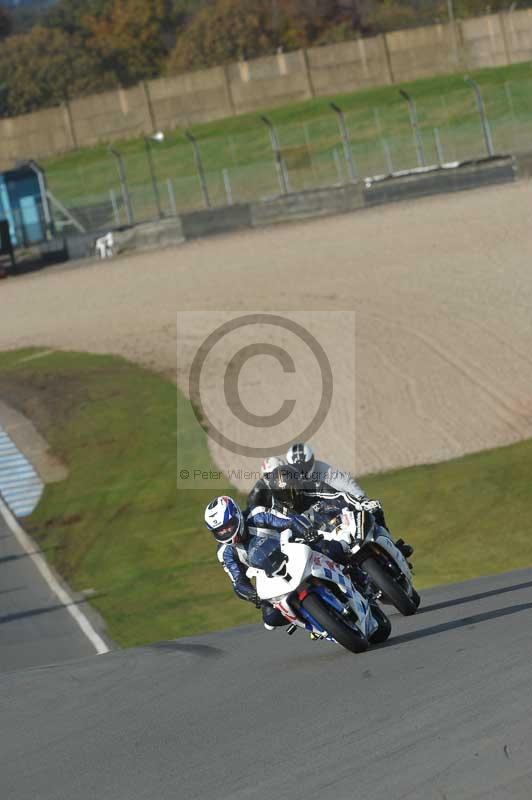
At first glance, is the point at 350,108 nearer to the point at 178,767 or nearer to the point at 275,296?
the point at 275,296

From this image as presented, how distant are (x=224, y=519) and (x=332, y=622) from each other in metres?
1.13

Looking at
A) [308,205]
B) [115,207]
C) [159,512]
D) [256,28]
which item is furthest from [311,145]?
[159,512]

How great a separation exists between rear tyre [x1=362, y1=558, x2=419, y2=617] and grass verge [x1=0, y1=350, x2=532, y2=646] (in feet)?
17.7

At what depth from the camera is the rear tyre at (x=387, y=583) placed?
10.5m

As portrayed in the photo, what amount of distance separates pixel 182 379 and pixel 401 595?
1845 centimetres

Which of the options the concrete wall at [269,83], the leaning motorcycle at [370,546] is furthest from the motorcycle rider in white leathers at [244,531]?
the concrete wall at [269,83]

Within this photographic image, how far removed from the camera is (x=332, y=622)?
30.7ft

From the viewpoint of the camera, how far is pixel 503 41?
75.4 m

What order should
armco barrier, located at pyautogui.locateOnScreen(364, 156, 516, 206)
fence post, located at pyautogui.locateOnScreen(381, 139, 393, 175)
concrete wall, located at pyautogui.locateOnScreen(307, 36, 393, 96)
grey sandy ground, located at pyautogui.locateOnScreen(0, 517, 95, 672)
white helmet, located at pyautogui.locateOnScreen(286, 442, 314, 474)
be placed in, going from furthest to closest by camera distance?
concrete wall, located at pyautogui.locateOnScreen(307, 36, 393, 96), fence post, located at pyautogui.locateOnScreen(381, 139, 393, 175), armco barrier, located at pyautogui.locateOnScreen(364, 156, 516, 206), grey sandy ground, located at pyautogui.locateOnScreen(0, 517, 95, 672), white helmet, located at pyautogui.locateOnScreen(286, 442, 314, 474)

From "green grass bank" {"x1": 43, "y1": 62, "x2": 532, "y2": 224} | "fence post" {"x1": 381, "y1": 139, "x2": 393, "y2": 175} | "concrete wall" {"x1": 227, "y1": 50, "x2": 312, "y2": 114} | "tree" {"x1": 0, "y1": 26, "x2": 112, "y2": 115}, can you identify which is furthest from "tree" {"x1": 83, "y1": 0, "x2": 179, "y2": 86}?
"fence post" {"x1": 381, "y1": 139, "x2": 393, "y2": 175}

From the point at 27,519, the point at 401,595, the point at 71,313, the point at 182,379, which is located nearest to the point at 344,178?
the point at 71,313

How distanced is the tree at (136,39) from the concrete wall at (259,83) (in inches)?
971

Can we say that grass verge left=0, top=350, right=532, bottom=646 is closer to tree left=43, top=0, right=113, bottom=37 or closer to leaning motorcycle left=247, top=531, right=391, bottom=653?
leaning motorcycle left=247, top=531, right=391, bottom=653

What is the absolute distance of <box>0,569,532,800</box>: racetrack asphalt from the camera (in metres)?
6.43
